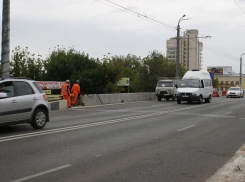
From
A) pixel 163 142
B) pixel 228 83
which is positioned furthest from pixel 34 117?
pixel 228 83

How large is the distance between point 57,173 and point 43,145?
270 cm

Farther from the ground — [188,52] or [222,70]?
[188,52]

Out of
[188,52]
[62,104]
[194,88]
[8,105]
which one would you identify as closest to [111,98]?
[194,88]

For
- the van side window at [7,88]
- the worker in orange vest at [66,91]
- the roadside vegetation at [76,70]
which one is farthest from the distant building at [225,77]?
the van side window at [7,88]

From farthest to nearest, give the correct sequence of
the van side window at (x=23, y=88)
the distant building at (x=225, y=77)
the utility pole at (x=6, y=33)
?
the distant building at (x=225, y=77) < the utility pole at (x=6, y=33) < the van side window at (x=23, y=88)

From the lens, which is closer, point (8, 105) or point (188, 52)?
point (8, 105)

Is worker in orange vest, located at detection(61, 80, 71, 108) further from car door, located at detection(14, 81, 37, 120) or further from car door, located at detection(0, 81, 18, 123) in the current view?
car door, located at detection(0, 81, 18, 123)

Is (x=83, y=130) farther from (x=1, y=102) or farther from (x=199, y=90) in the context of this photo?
(x=199, y=90)

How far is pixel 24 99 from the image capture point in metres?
10.4

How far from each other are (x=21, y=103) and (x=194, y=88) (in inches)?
759

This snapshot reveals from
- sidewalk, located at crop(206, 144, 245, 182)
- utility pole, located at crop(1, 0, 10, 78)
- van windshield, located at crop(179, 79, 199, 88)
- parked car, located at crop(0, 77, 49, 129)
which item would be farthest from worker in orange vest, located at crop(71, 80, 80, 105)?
sidewalk, located at crop(206, 144, 245, 182)

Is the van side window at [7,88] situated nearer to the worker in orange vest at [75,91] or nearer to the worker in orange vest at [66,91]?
the worker in orange vest at [66,91]

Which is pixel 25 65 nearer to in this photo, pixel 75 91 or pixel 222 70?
pixel 75 91

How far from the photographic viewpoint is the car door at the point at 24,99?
10312mm
